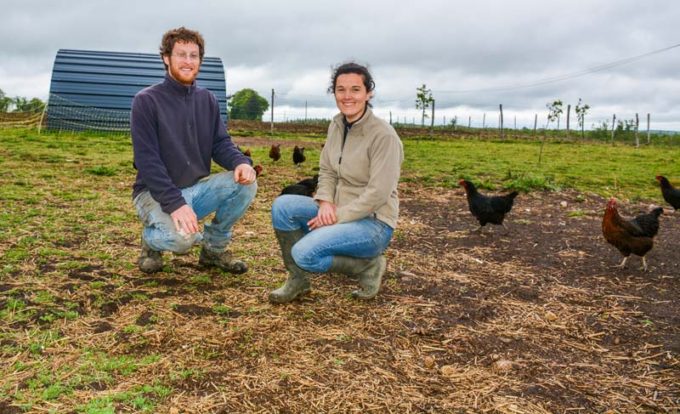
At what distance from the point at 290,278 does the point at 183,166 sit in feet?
3.78

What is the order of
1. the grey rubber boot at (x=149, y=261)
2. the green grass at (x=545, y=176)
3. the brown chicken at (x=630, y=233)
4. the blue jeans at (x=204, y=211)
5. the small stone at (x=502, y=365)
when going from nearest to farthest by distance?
the small stone at (x=502, y=365), the blue jeans at (x=204, y=211), the grey rubber boot at (x=149, y=261), the brown chicken at (x=630, y=233), the green grass at (x=545, y=176)

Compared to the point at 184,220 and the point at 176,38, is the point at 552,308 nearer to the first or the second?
the point at 184,220

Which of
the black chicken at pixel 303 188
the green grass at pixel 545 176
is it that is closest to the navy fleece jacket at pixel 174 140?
the black chicken at pixel 303 188

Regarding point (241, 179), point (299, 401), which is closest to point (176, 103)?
point (241, 179)

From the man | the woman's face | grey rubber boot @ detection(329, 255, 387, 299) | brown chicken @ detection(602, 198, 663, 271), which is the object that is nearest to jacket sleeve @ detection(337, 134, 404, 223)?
the woman's face

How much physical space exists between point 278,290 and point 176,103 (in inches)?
60.5

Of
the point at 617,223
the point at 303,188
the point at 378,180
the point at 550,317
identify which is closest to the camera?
the point at 378,180

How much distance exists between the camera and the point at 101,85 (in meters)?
18.3

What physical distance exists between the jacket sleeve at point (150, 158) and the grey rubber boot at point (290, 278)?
74 cm

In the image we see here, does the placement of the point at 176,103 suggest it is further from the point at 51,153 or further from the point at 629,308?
the point at 51,153

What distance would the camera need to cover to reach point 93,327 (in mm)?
3066

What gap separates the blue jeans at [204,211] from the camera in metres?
3.60

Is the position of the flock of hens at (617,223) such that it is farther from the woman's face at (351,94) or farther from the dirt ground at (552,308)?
the woman's face at (351,94)

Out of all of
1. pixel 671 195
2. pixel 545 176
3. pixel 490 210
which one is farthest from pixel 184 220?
pixel 545 176
